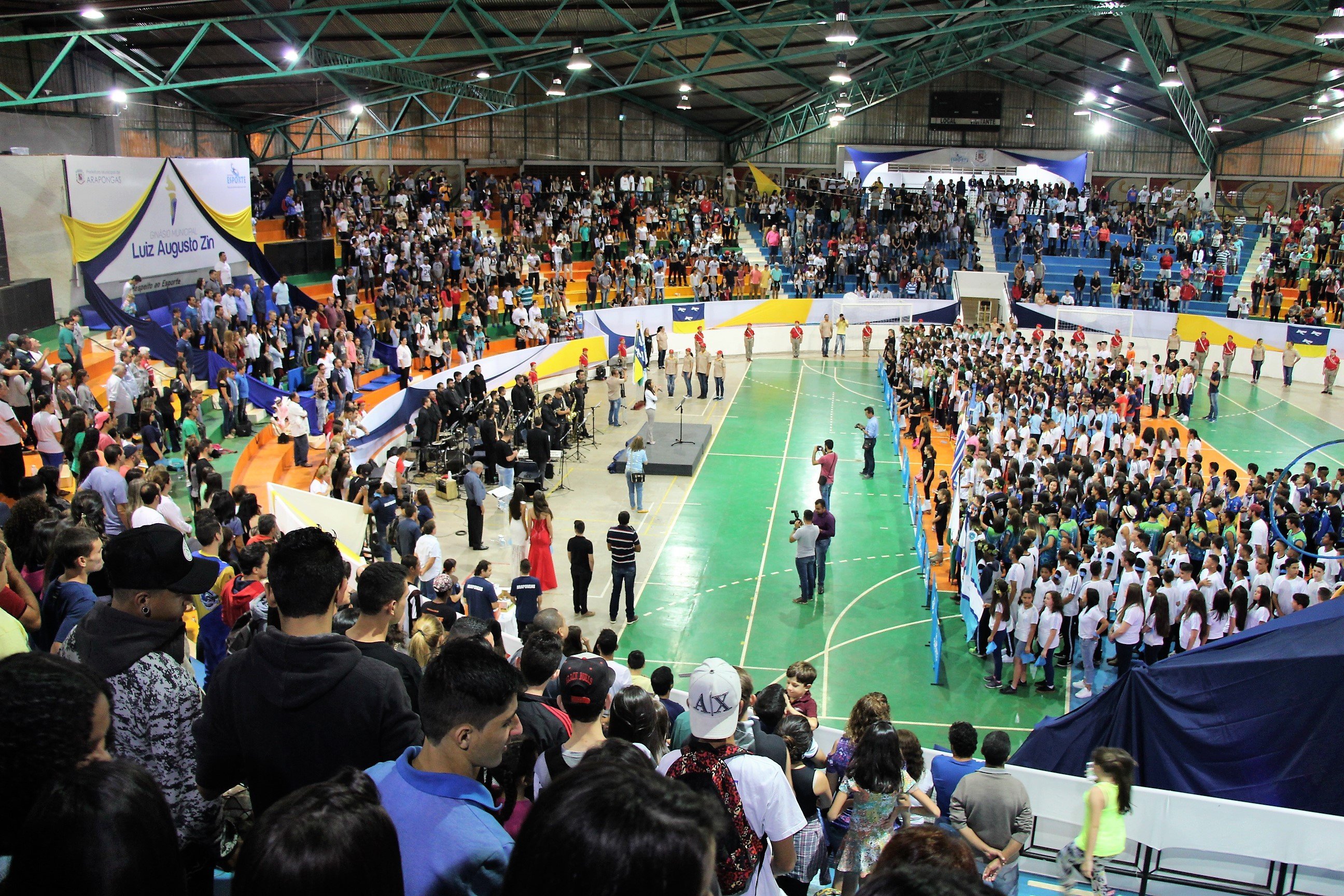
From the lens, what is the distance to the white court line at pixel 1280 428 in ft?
70.5

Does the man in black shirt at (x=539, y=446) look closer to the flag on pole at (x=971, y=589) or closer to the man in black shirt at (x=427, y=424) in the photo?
the man in black shirt at (x=427, y=424)

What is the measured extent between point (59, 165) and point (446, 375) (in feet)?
27.5

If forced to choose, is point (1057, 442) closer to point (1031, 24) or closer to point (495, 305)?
point (495, 305)

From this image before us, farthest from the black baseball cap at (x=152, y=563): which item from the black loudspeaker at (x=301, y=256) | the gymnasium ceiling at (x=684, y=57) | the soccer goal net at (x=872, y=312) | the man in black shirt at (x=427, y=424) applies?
the soccer goal net at (x=872, y=312)

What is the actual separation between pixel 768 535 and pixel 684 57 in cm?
2067

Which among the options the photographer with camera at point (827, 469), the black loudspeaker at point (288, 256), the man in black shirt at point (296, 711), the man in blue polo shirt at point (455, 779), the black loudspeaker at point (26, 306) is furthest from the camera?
the black loudspeaker at point (288, 256)

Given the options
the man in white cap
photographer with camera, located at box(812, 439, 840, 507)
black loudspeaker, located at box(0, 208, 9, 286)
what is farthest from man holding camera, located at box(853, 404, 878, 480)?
the man in white cap

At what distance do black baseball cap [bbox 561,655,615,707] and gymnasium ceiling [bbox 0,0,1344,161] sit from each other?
1681 cm

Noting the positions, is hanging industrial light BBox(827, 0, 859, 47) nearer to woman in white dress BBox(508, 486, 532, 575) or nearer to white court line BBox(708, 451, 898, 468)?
white court line BBox(708, 451, 898, 468)

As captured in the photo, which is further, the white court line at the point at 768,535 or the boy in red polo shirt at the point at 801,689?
the white court line at the point at 768,535

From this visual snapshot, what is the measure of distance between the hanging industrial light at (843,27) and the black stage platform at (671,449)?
8.31 meters

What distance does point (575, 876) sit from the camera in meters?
1.75

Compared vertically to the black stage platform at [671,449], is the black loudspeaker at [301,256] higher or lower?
higher


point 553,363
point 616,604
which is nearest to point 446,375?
point 553,363
